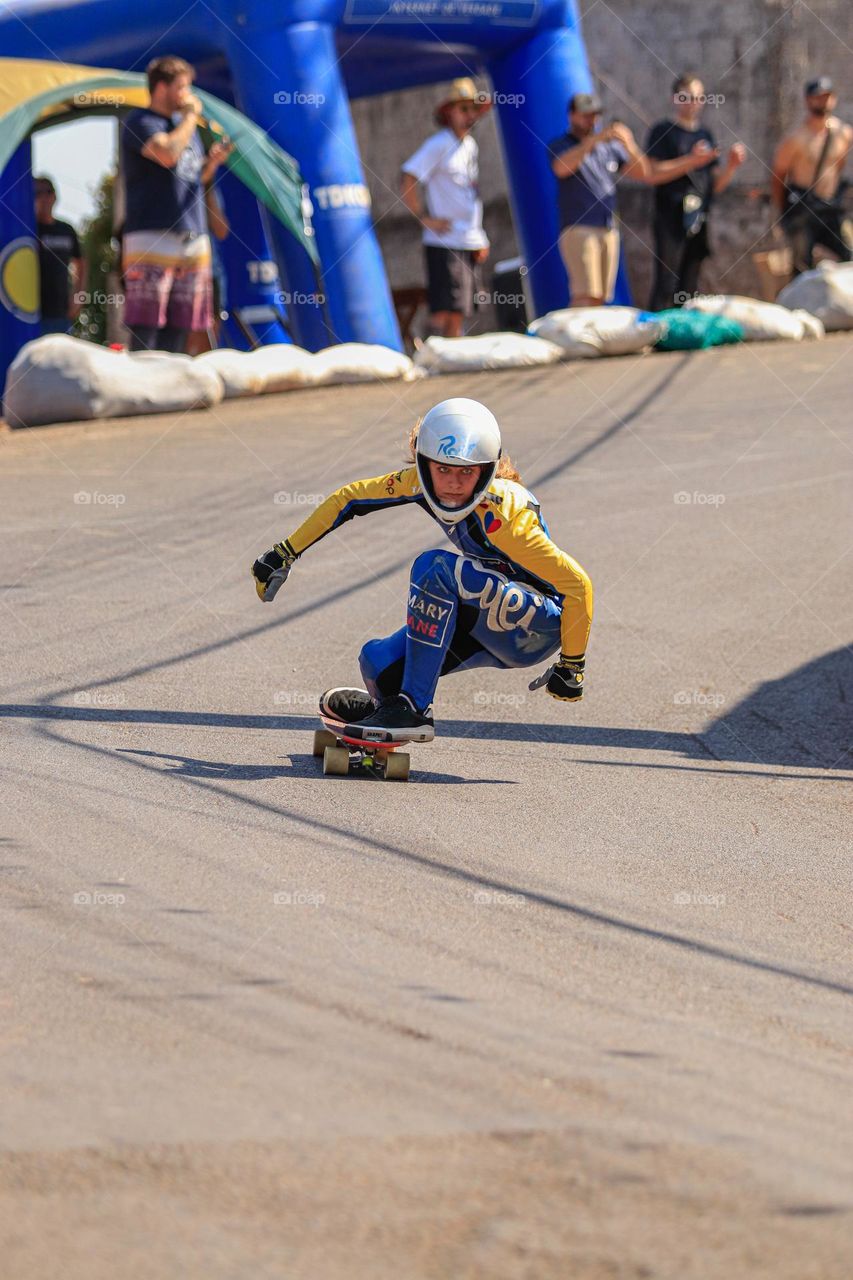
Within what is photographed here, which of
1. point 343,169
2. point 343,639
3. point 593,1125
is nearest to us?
point 593,1125

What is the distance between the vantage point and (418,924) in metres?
4.34

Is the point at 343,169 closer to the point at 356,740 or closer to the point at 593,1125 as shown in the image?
the point at 356,740

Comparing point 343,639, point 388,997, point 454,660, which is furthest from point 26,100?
point 388,997

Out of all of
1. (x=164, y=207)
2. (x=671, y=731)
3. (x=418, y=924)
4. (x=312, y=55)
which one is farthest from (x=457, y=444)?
(x=312, y=55)

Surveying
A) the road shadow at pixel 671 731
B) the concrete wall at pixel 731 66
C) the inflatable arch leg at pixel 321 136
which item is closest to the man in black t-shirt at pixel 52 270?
the inflatable arch leg at pixel 321 136

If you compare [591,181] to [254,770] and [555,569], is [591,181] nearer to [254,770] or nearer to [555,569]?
[555,569]

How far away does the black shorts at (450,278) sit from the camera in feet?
48.6

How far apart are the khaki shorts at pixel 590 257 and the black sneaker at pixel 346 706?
32.5 feet

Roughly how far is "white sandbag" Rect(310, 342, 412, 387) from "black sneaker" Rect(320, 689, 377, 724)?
8.38 m

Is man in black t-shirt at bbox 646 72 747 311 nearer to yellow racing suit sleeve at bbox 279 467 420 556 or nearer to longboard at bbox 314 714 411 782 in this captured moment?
yellow racing suit sleeve at bbox 279 467 420 556

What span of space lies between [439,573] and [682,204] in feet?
35.8

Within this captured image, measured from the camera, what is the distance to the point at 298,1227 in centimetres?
275

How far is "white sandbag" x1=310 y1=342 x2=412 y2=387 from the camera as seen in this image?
14164mm

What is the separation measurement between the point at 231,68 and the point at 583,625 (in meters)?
11.4
